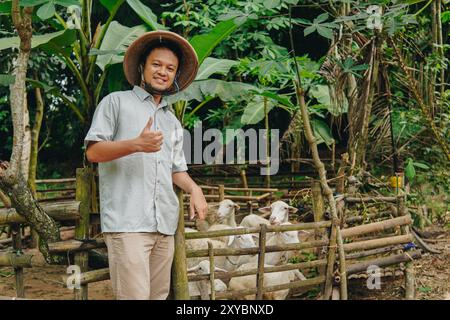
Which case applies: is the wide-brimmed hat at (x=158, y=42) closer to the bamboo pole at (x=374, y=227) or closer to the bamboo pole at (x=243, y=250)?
the bamboo pole at (x=243, y=250)

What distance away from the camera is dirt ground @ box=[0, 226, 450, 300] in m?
4.75

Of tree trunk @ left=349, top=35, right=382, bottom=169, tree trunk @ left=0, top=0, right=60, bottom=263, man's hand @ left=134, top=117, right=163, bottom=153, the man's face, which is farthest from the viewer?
tree trunk @ left=349, top=35, right=382, bottom=169

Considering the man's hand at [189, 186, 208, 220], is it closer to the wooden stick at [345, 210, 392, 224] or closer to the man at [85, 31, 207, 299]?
the man at [85, 31, 207, 299]

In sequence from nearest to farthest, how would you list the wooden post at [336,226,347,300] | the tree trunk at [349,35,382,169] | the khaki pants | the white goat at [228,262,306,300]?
the khaki pants < the wooden post at [336,226,347,300] < the white goat at [228,262,306,300] < the tree trunk at [349,35,382,169]

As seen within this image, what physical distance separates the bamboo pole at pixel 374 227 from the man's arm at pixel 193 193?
62.1 inches

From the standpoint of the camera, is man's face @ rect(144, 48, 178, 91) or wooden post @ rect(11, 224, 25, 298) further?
wooden post @ rect(11, 224, 25, 298)

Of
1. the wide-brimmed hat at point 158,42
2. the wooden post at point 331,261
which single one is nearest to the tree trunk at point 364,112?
the wooden post at point 331,261

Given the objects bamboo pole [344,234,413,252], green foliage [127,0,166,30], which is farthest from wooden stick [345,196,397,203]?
green foliage [127,0,166,30]

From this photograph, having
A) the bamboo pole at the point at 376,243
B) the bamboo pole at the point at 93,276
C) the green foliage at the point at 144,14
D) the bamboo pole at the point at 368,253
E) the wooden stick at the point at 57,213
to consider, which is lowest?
the bamboo pole at the point at 368,253

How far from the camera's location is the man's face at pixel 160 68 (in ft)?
9.36

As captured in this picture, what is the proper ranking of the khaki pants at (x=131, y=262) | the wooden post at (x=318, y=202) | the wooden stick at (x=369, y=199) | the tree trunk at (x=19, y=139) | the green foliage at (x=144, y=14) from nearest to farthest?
the khaki pants at (x=131, y=262) → the tree trunk at (x=19, y=139) → the wooden post at (x=318, y=202) → the wooden stick at (x=369, y=199) → the green foliage at (x=144, y=14)

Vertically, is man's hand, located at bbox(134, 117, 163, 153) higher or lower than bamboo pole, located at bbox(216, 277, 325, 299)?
higher

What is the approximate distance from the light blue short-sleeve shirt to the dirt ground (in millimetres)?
1686
